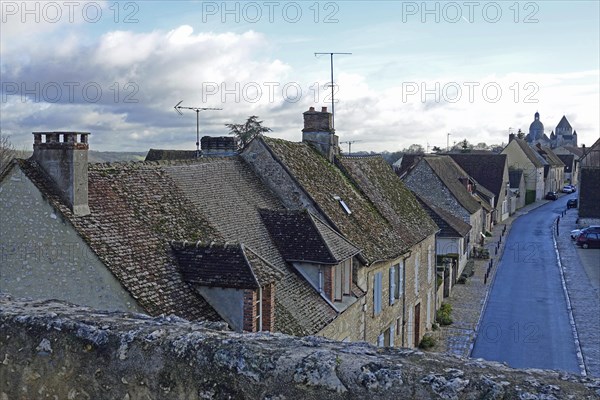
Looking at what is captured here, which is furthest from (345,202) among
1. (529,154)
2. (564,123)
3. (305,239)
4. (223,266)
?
(564,123)

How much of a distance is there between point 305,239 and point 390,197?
29.0 feet

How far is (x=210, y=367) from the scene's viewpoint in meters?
3.96

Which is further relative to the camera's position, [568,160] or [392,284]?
[568,160]

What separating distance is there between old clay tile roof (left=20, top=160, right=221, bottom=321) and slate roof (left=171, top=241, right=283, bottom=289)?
0.81ft

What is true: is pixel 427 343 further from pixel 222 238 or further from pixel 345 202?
pixel 222 238

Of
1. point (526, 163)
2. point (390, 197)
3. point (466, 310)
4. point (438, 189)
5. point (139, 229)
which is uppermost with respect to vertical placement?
point (526, 163)

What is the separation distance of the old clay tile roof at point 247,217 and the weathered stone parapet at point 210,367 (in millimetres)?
7653

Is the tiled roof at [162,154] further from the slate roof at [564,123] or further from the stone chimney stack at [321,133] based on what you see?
the slate roof at [564,123]

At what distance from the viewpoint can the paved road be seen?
21062 mm

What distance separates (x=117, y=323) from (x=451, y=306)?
26.4 meters

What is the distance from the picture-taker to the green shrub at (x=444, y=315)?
1035 inches

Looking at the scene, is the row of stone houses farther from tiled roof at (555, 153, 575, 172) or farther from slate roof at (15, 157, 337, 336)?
tiled roof at (555, 153, 575, 172)

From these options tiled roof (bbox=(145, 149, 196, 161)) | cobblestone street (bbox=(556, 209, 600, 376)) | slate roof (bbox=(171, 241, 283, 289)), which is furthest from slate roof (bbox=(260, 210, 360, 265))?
tiled roof (bbox=(145, 149, 196, 161))

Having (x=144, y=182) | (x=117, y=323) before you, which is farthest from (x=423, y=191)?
(x=117, y=323)
